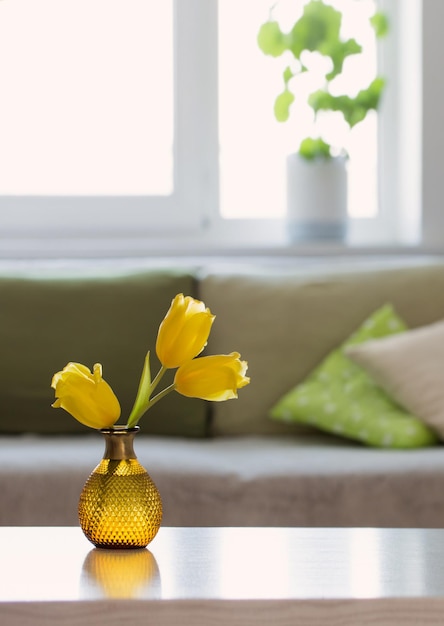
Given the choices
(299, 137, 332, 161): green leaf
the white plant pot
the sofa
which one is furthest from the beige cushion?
(299, 137, 332, 161): green leaf

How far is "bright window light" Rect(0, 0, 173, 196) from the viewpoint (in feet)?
10.8

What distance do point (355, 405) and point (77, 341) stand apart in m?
0.74

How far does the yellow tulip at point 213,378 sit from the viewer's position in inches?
44.4

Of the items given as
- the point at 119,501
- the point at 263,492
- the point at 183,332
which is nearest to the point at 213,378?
the point at 183,332

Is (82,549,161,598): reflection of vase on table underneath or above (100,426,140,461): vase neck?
underneath

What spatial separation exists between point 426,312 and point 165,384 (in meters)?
0.72

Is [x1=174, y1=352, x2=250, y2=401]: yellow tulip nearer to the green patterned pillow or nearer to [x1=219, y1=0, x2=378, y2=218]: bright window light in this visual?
the green patterned pillow

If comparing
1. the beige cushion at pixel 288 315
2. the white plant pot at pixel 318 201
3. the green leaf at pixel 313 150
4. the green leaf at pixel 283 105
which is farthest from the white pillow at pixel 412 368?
the green leaf at pixel 283 105

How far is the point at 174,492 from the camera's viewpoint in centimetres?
205

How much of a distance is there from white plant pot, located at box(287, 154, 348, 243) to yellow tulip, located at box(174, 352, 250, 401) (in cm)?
205

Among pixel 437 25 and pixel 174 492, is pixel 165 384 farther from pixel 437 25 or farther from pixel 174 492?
pixel 437 25

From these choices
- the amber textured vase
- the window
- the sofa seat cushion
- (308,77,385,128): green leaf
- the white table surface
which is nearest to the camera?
the white table surface

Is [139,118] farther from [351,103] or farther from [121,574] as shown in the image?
[121,574]

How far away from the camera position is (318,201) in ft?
10.3
